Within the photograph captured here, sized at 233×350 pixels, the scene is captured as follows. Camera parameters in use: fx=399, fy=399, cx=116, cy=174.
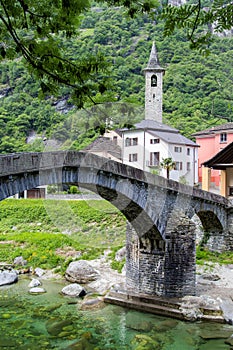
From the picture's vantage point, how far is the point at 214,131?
85.7ft

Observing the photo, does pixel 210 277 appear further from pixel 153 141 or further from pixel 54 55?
pixel 54 55

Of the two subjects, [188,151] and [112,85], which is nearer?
[112,85]

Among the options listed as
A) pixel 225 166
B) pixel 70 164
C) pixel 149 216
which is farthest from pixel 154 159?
pixel 70 164

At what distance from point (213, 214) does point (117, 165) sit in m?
7.08

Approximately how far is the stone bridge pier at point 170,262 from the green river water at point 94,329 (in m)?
1.22

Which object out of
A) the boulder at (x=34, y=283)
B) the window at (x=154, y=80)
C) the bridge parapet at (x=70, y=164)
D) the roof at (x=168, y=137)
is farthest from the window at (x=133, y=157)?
the window at (x=154, y=80)

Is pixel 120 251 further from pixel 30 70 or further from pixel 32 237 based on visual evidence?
pixel 30 70

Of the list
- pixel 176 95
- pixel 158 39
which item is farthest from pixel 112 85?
pixel 158 39

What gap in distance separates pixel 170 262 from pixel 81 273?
13.6 feet

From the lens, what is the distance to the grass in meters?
18.1

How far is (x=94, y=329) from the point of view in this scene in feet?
32.9

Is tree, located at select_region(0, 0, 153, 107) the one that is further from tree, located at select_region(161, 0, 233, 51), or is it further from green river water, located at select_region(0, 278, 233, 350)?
green river water, located at select_region(0, 278, 233, 350)

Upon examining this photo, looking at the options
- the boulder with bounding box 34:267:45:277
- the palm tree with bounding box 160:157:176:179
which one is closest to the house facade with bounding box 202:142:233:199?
the palm tree with bounding box 160:157:176:179

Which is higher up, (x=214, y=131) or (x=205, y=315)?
(x=214, y=131)
